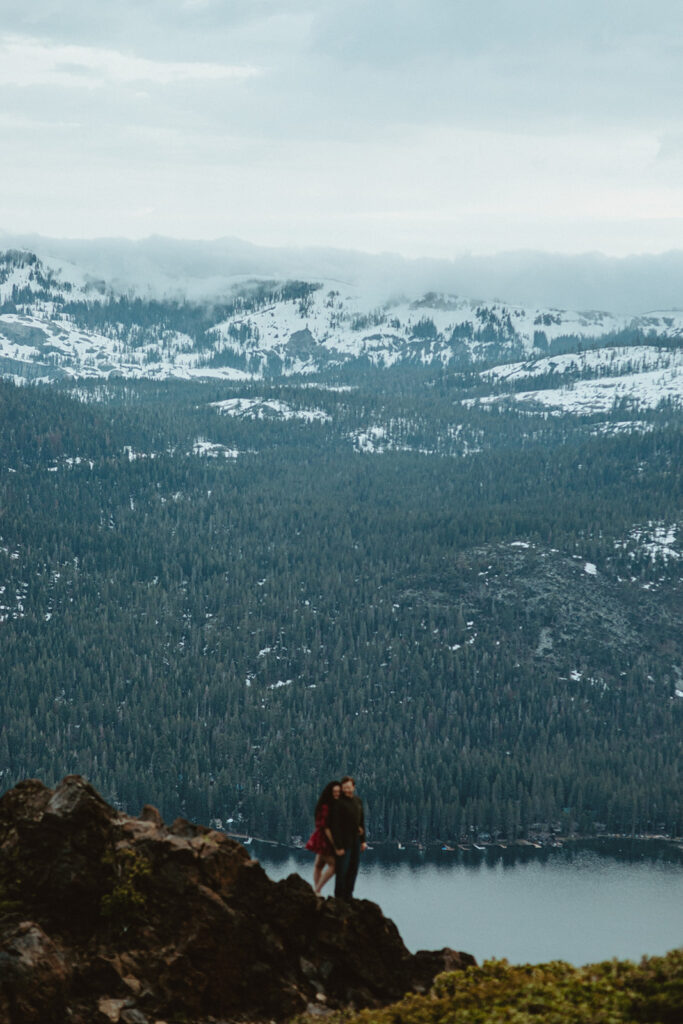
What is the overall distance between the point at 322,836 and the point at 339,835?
27.1 inches

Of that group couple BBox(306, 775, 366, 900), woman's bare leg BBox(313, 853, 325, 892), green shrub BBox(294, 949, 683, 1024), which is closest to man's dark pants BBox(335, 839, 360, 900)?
couple BBox(306, 775, 366, 900)

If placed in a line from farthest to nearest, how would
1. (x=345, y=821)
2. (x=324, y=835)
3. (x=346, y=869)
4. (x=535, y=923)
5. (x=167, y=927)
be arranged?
Result: (x=535, y=923)
(x=346, y=869)
(x=324, y=835)
(x=345, y=821)
(x=167, y=927)

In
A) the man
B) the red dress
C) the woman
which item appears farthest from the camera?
the red dress

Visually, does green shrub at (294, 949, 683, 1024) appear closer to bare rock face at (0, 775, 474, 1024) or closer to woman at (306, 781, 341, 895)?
bare rock face at (0, 775, 474, 1024)

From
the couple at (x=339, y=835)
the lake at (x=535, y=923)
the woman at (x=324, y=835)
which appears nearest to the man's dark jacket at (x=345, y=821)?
the couple at (x=339, y=835)

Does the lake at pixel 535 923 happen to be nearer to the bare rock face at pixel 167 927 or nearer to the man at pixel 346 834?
the man at pixel 346 834

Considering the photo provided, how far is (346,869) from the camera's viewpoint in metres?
39.7

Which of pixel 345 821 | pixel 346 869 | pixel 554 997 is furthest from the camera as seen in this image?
pixel 346 869

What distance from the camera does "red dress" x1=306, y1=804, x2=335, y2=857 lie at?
128ft

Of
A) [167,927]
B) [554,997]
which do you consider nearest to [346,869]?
[167,927]

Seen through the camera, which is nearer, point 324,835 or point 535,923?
point 324,835

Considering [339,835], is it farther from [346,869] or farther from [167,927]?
[167,927]

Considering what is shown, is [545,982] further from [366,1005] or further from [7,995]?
[7,995]

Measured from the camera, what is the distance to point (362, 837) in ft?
129
